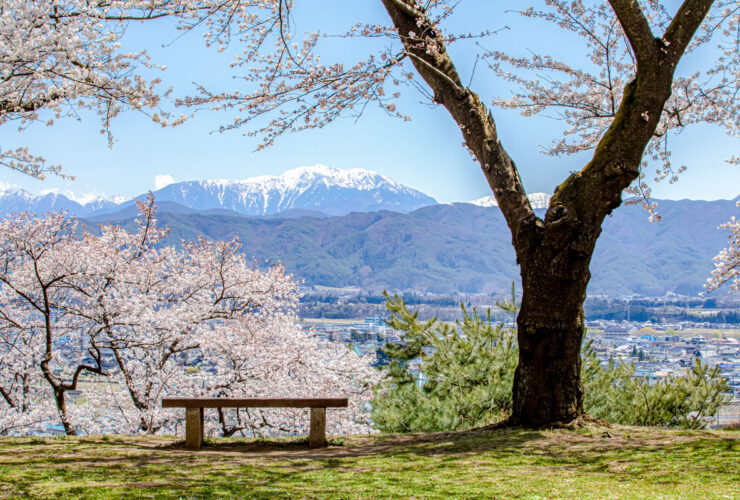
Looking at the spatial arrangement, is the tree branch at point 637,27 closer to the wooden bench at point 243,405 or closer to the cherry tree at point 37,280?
the wooden bench at point 243,405

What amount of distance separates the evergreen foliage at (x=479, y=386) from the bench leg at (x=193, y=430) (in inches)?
118

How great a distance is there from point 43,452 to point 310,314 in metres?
63.7

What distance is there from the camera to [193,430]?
18.5 ft

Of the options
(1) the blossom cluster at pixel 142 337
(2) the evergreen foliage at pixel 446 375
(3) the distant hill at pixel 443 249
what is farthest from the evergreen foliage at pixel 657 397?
(3) the distant hill at pixel 443 249

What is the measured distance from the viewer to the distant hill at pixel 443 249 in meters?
132

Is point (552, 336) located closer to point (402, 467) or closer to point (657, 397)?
point (402, 467)

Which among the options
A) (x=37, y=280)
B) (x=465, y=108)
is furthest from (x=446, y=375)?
(x=37, y=280)

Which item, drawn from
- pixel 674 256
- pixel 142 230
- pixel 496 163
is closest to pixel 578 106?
pixel 496 163

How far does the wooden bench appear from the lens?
5.48m

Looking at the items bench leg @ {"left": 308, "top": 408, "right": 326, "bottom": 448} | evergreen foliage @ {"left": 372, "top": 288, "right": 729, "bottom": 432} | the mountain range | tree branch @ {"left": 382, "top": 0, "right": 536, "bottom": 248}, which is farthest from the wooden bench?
the mountain range

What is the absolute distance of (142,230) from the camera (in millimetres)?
11672

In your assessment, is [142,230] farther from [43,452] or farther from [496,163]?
[496,163]

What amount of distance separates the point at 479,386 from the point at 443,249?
536 feet

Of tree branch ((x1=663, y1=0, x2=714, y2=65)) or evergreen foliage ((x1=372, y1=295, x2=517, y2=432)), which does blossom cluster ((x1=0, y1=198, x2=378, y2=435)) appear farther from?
tree branch ((x1=663, y1=0, x2=714, y2=65))
